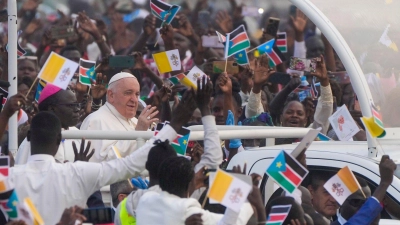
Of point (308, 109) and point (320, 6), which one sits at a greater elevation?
point (320, 6)

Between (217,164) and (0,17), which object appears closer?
(217,164)

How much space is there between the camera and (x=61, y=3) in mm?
15453

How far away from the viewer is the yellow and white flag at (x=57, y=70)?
687 centimetres

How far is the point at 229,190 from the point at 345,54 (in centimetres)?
275

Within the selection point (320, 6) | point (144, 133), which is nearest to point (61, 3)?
point (320, 6)

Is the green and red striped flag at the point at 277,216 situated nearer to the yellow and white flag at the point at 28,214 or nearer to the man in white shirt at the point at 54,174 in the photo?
the man in white shirt at the point at 54,174

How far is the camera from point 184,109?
20.5 feet

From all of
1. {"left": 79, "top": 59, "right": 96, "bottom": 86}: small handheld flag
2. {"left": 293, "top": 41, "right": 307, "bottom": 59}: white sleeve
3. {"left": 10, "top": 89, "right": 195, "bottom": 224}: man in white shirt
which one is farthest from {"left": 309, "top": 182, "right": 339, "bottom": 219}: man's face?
{"left": 293, "top": 41, "right": 307, "bottom": 59}: white sleeve

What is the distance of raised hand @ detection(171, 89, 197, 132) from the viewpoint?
623 cm

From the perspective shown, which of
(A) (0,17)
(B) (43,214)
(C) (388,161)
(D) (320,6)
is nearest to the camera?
(B) (43,214)

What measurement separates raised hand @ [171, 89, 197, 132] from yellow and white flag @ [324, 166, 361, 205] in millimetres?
1006

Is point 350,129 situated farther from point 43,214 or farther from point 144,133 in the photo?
point 43,214

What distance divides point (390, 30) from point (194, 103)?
2.94m

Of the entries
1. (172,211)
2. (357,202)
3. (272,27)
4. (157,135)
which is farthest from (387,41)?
(272,27)
